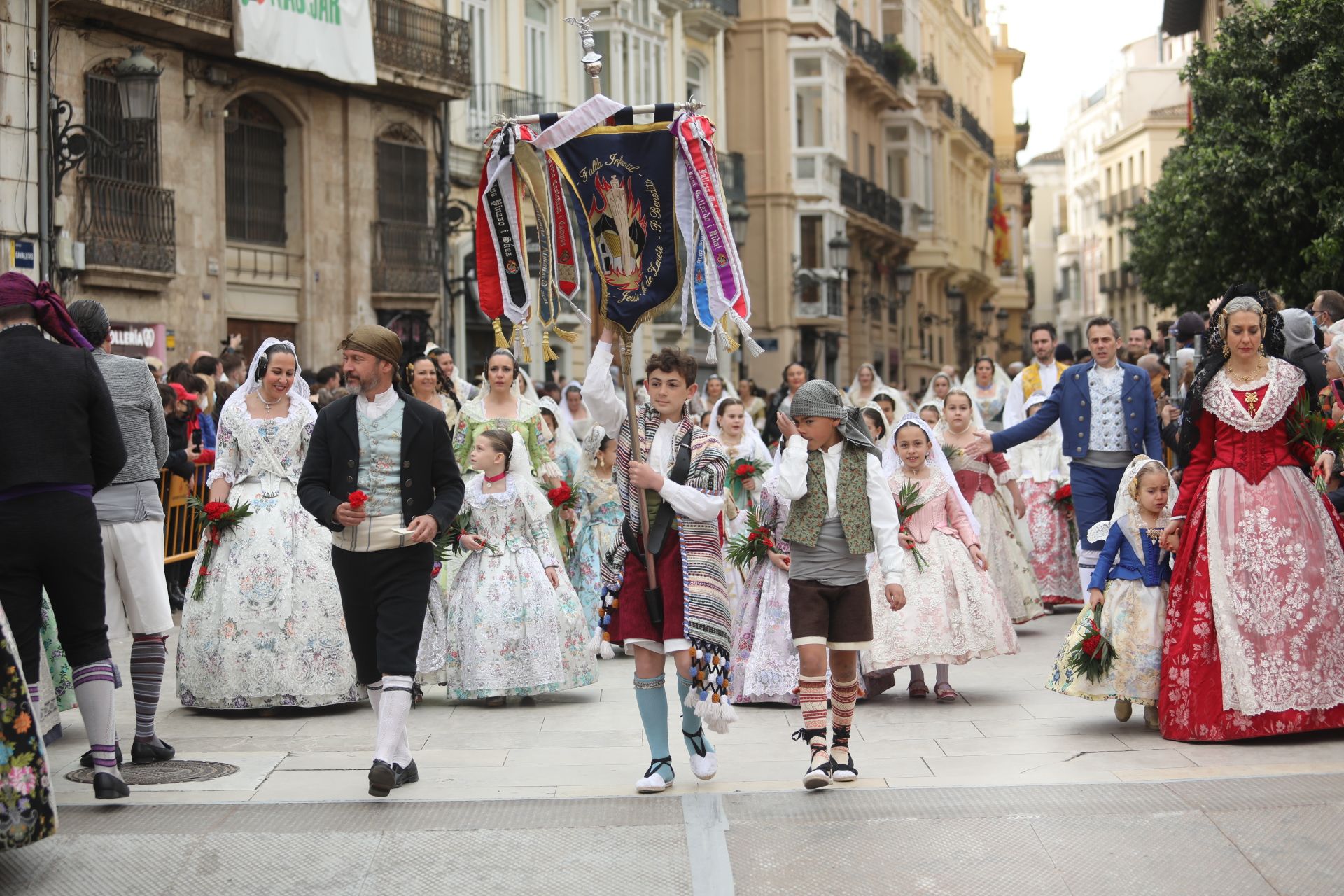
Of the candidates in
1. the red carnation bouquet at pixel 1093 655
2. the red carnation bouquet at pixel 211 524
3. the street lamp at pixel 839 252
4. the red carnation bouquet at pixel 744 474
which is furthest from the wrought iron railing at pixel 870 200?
the red carnation bouquet at pixel 1093 655

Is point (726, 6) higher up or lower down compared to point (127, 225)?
higher up

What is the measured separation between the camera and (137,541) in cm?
789

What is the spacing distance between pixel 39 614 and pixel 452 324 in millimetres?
19262

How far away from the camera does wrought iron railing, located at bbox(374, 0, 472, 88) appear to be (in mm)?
23719

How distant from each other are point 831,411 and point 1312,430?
2.28 metres

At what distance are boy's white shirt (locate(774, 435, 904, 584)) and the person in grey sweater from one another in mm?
2853

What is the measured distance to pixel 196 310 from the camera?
2089cm

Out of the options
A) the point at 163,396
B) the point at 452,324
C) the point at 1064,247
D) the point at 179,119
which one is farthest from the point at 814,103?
the point at 1064,247

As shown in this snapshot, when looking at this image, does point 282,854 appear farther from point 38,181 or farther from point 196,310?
point 196,310

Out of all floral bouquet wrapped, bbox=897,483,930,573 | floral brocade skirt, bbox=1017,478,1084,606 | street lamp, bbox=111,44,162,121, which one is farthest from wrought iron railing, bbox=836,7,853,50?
floral bouquet wrapped, bbox=897,483,930,573

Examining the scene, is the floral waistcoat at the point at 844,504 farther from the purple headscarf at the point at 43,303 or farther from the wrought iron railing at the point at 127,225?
the wrought iron railing at the point at 127,225

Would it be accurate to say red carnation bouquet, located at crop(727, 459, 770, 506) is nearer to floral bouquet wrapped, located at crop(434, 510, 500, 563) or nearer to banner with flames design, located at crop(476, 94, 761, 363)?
floral bouquet wrapped, located at crop(434, 510, 500, 563)

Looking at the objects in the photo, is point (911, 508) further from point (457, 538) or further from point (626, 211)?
point (626, 211)

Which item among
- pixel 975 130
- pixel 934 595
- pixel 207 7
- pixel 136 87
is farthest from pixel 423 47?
pixel 975 130
